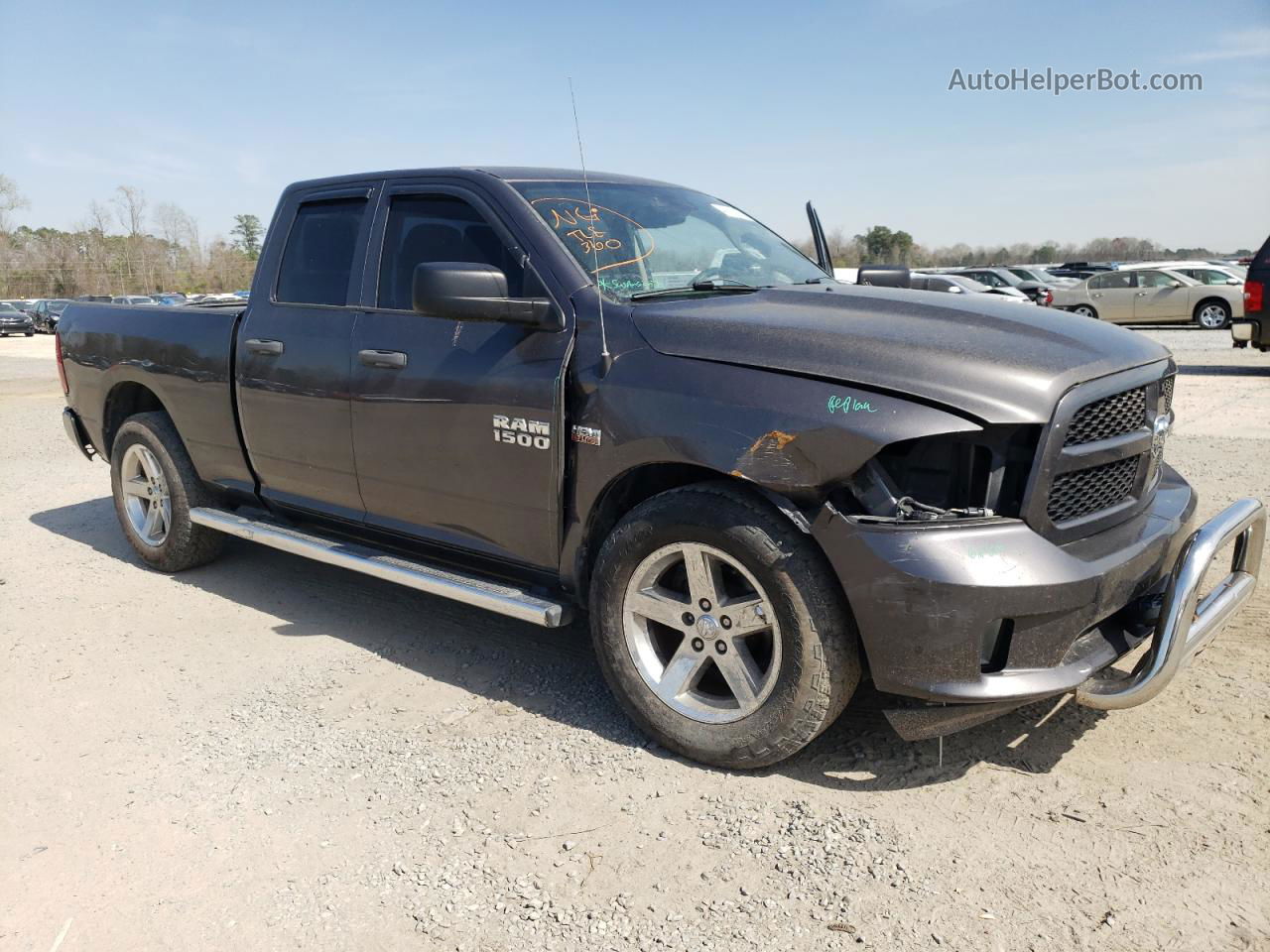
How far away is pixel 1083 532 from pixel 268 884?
258 centimetres

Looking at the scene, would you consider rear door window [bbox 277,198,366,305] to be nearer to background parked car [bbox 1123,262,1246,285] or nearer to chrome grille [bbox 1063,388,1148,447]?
chrome grille [bbox 1063,388,1148,447]

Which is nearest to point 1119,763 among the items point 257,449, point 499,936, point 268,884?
point 499,936

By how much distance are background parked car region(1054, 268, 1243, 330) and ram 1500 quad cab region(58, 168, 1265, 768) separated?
22.4m

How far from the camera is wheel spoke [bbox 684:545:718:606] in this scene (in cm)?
318

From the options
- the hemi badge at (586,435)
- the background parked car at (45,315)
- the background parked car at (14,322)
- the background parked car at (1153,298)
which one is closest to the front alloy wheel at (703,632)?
the hemi badge at (586,435)

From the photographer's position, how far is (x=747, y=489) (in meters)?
3.11

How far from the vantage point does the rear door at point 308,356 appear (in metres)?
4.33

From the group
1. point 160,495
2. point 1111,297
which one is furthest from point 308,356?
point 1111,297

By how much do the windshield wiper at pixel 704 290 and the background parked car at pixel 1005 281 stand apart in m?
22.9

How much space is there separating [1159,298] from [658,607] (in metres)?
24.3

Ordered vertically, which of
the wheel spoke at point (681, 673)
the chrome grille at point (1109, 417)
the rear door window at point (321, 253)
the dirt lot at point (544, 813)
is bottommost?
the dirt lot at point (544, 813)

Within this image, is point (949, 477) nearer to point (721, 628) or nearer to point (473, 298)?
point (721, 628)

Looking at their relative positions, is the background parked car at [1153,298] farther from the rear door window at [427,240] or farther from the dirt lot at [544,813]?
the rear door window at [427,240]

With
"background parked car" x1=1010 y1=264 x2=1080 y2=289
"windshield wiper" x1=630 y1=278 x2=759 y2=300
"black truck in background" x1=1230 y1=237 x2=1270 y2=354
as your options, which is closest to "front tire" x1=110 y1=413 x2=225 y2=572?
"windshield wiper" x1=630 y1=278 x2=759 y2=300
